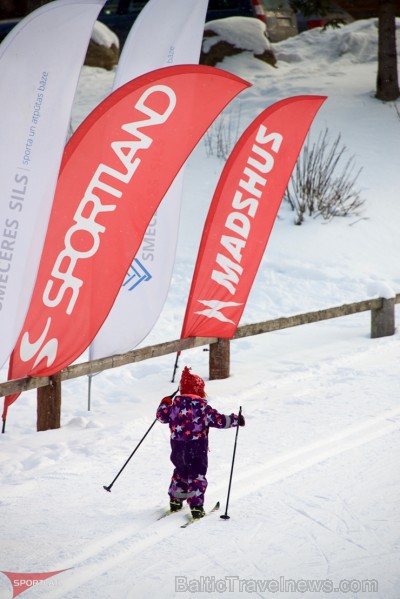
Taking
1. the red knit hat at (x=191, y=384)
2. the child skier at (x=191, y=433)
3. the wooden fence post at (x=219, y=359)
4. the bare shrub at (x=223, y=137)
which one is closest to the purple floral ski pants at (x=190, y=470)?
the child skier at (x=191, y=433)

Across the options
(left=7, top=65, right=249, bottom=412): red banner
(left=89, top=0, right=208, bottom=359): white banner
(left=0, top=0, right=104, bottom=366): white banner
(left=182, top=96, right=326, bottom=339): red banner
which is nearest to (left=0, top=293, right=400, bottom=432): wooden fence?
(left=89, top=0, right=208, bottom=359): white banner

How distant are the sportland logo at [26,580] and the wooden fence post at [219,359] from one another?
15.7 feet

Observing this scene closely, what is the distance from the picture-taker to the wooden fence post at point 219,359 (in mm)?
10305

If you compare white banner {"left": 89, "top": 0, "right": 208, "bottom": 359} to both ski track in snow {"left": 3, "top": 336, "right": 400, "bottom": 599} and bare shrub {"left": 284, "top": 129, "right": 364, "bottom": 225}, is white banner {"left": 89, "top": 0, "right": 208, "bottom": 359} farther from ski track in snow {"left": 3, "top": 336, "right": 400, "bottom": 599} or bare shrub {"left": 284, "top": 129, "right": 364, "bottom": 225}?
bare shrub {"left": 284, "top": 129, "right": 364, "bottom": 225}

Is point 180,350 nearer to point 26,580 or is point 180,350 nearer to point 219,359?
point 219,359

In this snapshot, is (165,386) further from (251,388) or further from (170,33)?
(170,33)

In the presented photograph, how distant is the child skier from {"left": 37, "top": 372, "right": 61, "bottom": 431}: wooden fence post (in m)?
2.11

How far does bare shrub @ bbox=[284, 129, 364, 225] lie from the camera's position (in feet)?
52.7

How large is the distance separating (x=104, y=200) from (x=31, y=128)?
982mm

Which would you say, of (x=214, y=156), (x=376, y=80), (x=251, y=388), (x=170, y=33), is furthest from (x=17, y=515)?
(x=376, y=80)

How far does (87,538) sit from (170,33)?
5.25m

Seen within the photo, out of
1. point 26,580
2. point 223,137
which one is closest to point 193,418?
point 26,580

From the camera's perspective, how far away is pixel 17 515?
670cm

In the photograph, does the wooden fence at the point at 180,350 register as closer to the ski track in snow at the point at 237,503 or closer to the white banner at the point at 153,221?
the white banner at the point at 153,221
